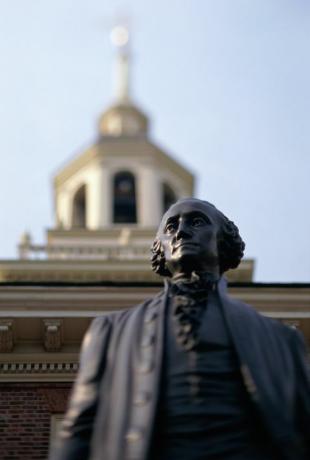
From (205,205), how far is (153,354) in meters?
1.12

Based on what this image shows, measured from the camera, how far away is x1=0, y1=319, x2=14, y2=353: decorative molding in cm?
1369

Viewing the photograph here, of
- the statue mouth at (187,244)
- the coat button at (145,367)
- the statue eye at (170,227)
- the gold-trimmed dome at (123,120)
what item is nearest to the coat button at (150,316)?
the coat button at (145,367)

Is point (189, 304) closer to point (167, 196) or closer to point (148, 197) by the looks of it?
point (148, 197)

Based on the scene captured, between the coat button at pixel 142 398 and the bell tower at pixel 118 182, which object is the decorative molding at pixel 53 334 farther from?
the bell tower at pixel 118 182

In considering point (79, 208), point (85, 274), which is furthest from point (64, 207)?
point (85, 274)

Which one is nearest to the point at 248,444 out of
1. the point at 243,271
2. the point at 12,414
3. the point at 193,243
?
the point at 193,243

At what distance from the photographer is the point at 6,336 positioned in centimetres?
1377

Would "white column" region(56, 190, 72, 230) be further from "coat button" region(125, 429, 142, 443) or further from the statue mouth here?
"coat button" region(125, 429, 142, 443)

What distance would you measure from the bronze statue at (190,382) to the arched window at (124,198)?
30.1 meters

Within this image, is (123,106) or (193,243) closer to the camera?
(193,243)

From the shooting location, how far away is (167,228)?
222 inches

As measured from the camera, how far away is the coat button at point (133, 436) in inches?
175

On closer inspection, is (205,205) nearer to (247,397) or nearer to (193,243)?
(193,243)

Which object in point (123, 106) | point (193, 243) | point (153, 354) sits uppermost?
point (123, 106)
